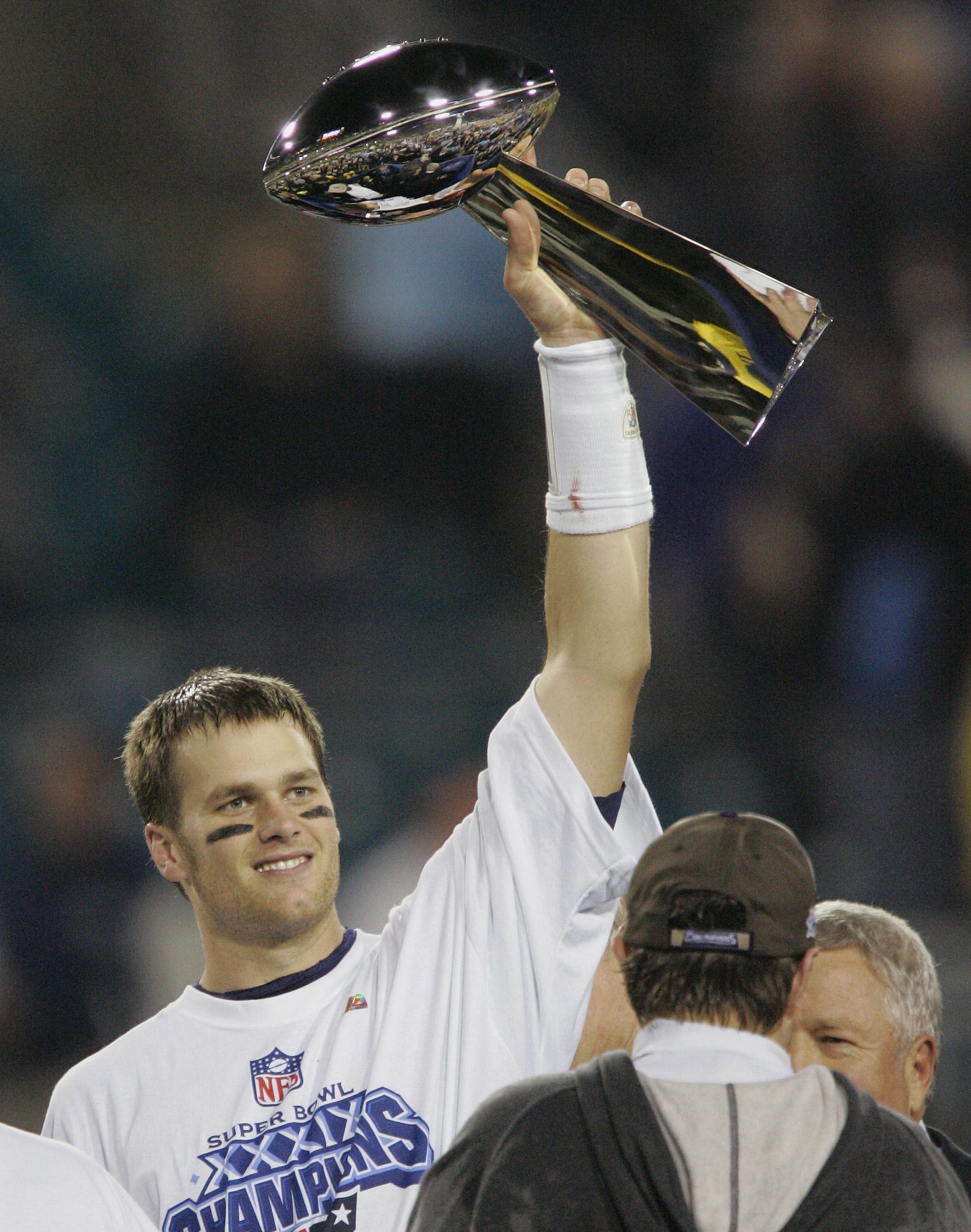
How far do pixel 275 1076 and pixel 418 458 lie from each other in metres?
3.40

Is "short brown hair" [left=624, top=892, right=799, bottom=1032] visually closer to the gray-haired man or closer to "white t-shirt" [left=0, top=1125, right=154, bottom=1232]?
"white t-shirt" [left=0, top=1125, right=154, bottom=1232]

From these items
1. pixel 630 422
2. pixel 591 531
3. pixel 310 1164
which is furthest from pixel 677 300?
pixel 310 1164

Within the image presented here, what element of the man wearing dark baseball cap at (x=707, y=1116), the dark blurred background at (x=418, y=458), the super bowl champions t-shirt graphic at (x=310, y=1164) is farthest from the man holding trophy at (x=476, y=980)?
the dark blurred background at (x=418, y=458)

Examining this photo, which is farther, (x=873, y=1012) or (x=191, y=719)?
(x=191, y=719)

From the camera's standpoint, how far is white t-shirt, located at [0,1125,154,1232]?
3.03 ft

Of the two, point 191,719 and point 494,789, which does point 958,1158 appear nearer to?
point 494,789

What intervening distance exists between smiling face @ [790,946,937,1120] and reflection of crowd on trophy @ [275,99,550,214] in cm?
114

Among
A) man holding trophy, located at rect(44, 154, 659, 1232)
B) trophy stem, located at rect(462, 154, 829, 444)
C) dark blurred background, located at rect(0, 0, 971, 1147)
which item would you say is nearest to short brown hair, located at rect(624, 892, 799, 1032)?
man holding trophy, located at rect(44, 154, 659, 1232)

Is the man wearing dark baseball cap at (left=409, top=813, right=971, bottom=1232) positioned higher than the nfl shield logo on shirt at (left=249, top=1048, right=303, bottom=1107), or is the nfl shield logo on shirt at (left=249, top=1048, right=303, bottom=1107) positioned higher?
the man wearing dark baseball cap at (left=409, top=813, right=971, bottom=1232)

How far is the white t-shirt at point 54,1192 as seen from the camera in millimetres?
922

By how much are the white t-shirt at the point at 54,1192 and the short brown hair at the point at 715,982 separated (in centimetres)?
44

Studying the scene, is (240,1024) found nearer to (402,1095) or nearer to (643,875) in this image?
(402,1095)

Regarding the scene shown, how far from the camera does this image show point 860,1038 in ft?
6.41

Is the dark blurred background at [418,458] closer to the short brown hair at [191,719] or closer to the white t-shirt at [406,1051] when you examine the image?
the short brown hair at [191,719]
